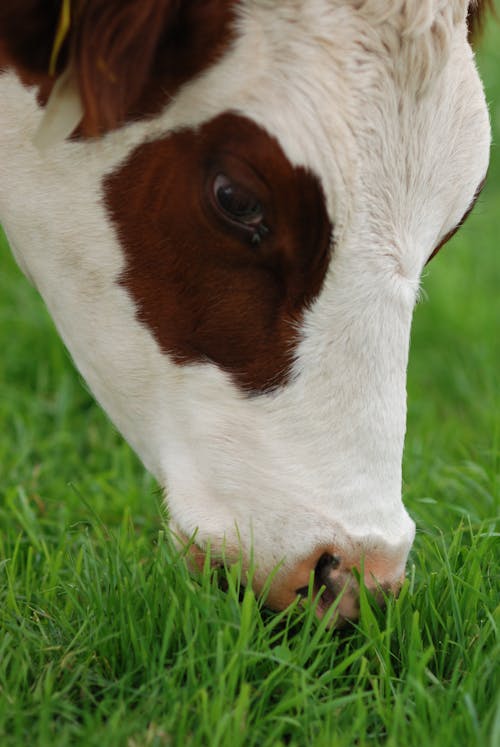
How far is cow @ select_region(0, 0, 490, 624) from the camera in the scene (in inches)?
92.5

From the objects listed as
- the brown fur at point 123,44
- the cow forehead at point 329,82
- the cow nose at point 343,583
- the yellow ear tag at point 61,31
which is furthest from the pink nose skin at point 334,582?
the yellow ear tag at point 61,31

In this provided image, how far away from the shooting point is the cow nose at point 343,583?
240cm

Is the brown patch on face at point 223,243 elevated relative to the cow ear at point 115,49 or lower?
lower

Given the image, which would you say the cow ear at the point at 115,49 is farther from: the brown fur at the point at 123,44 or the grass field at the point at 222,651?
the grass field at the point at 222,651

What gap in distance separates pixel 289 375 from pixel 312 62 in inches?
23.6

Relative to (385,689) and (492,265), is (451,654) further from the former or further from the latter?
(492,265)

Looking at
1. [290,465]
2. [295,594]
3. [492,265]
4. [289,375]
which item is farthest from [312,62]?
[492,265]

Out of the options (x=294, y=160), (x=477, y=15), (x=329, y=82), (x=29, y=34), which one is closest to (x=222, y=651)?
(x=294, y=160)

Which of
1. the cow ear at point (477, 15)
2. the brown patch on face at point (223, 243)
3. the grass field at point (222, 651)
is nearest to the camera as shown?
the grass field at point (222, 651)

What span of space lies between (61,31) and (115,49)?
0.34 feet

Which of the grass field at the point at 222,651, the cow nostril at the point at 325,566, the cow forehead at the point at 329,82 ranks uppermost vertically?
the cow forehead at the point at 329,82

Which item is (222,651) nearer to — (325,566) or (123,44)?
(325,566)

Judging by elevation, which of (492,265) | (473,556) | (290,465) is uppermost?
(290,465)

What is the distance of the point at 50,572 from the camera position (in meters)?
2.94
